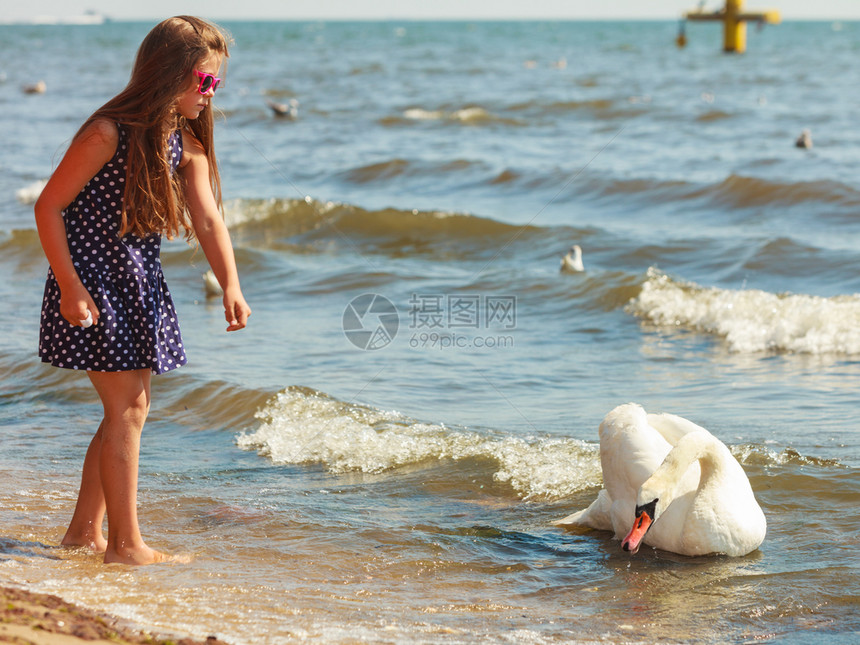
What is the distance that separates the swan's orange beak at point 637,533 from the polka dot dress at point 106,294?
1797mm

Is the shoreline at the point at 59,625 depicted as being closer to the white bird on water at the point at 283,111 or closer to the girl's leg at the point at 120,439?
the girl's leg at the point at 120,439

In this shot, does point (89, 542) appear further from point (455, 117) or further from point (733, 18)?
point (733, 18)

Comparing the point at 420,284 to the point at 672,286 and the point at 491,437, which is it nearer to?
the point at 672,286

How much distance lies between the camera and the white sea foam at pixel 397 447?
16.7 feet

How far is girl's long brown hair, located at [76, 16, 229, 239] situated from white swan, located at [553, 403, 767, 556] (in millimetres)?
2160

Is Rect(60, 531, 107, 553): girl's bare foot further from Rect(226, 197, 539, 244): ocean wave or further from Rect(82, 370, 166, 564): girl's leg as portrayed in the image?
Rect(226, 197, 539, 244): ocean wave

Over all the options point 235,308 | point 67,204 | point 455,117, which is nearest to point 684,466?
point 235,308

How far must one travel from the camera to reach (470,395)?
6527 mm

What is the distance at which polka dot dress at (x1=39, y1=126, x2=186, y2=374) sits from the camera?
3291 mm

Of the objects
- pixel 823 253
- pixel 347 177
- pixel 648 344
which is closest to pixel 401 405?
pixel 648 344

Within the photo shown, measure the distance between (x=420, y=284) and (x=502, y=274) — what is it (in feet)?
3.14

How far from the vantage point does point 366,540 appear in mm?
4234

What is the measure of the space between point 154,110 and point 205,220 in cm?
44

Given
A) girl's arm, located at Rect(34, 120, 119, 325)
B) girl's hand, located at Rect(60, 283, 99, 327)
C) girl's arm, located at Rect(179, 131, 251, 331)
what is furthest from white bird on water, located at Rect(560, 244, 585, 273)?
girl's hand, located at Rect(60, 283, 99, 327)
